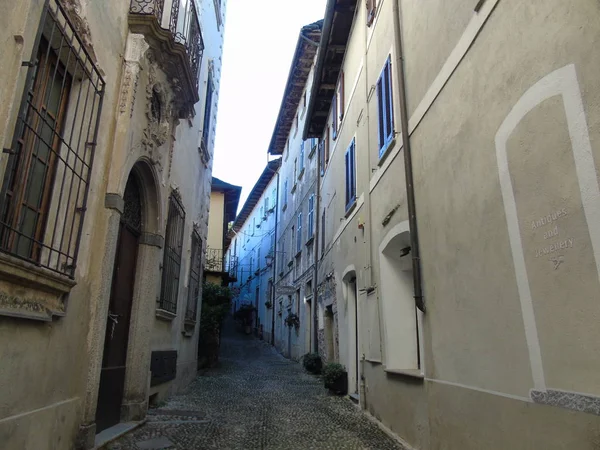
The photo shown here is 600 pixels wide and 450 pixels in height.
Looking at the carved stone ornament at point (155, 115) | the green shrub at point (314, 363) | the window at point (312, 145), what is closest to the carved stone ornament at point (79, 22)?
the carved stone ornament at point (155, 115)

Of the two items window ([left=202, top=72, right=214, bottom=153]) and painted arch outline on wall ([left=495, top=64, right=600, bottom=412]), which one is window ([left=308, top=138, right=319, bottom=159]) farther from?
painted arch outline on wall ([left=495, top=64, right=600, bottom=412])

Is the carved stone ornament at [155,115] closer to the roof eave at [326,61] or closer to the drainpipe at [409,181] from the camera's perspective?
the drainpipe at [409,181]

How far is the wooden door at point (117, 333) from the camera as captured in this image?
5.35 meters

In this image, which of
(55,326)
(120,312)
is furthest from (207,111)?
(55,326)

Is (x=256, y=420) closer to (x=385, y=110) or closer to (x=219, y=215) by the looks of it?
(x=385, y=110)

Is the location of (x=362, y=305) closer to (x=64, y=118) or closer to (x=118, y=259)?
(x=118, y=259)

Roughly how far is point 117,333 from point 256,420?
7.53 feet

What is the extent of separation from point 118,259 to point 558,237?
483cm

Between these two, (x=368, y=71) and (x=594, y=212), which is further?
(x=368, y=71)

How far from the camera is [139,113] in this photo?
547 cm

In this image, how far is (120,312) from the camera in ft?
19.2

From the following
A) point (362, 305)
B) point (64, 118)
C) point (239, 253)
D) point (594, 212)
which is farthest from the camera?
point (239, 253)

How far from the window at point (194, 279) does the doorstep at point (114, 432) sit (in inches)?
151

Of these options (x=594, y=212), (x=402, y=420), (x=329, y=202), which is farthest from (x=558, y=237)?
(x=329, y=202)
